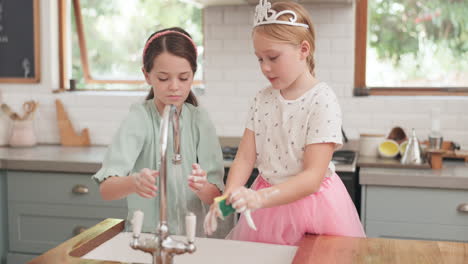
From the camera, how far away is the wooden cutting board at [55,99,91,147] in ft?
11.5

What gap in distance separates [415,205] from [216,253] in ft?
4.63

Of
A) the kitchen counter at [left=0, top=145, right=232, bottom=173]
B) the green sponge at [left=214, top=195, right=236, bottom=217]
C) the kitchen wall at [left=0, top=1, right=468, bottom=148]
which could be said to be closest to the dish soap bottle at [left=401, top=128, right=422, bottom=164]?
the kitchen wall at [left=0, top=1, right=468, bottom=148]

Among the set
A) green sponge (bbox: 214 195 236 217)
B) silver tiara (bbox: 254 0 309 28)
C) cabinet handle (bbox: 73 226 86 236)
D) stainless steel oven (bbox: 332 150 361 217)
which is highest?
silver tiara (bbox: 254 0 309 28)

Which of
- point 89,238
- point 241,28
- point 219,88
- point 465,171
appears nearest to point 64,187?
point 219,88

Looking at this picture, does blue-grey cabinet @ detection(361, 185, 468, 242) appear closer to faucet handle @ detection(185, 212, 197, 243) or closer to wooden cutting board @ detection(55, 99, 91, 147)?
faucet handle @ detection(185, 212, 197, 243)

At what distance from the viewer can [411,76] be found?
3248 mm

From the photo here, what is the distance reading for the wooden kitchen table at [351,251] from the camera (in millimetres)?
1218

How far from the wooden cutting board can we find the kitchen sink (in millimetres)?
2135

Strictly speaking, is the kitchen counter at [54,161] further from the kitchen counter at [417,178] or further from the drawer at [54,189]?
the kitchen counter at [417,178]

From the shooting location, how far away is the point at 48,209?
2998 mm

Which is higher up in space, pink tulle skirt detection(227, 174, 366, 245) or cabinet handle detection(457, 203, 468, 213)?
pink tulle skirt detection(227, 174, 366, 245)

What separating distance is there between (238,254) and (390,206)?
4.44ft

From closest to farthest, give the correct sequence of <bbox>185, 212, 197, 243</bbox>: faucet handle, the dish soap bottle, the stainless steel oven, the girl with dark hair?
<bbox>185, 212, 197, 243</bbox>: faucet handle
the girl with dark hair
the stainless steel oven
the dish soap bottle

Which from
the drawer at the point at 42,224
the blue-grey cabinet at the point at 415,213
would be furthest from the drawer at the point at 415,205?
the drawer at the point at 42,224
